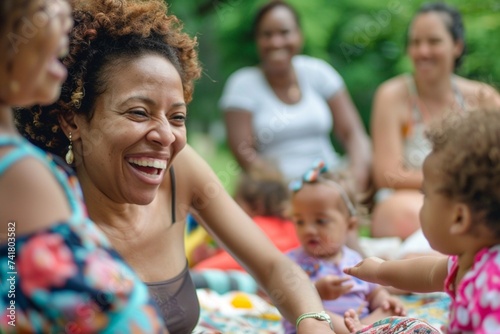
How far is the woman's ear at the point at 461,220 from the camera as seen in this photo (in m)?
1.56

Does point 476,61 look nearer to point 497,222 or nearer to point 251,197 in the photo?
point 251,197

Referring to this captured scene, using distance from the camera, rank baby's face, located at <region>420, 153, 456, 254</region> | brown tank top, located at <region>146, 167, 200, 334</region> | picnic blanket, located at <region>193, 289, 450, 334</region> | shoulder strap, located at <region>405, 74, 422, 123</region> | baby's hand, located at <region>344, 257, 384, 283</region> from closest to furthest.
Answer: baby's face, located at <region>420, 153, 456, 254</region>, baby's hand, located at <region>344, 257, 384, 283</region>, brown tank top, located at <region>146, 167, 200, 334</region>, picnic blanket, located at <region>193, 289, 450, 334</region>, shoulder strap, located at <region>405, 74, 422, 123</region>

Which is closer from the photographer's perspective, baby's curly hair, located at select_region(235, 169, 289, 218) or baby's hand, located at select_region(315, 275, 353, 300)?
baby's hand, located at select_region(315, 275, 353, 300)

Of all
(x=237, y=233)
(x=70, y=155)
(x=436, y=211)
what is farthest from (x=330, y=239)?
(x=436, y=211)

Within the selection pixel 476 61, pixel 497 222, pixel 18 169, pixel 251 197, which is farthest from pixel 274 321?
pixel 476 61

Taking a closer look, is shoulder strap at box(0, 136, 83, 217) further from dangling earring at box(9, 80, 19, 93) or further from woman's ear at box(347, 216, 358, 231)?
woman's ear at box(347, 216, 358, 231)

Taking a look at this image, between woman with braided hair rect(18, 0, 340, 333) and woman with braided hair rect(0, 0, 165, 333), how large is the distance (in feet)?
2.67

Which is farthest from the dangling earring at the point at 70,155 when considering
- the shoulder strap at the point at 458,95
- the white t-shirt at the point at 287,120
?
the shoulder strap at the point at 458,95

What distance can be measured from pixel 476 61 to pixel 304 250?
3572mm

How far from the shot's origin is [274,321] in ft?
10.3

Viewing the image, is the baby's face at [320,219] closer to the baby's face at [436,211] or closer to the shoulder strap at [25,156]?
the baby's face at [436,211]

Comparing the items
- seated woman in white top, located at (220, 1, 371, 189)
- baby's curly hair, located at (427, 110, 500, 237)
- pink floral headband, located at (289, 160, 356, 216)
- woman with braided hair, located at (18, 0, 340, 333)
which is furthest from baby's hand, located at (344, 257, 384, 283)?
seated woman in white top, located at (220, 1, 371, 189)

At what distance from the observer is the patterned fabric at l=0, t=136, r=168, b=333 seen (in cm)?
128

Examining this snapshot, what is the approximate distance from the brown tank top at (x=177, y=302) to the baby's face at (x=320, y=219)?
767 mm
